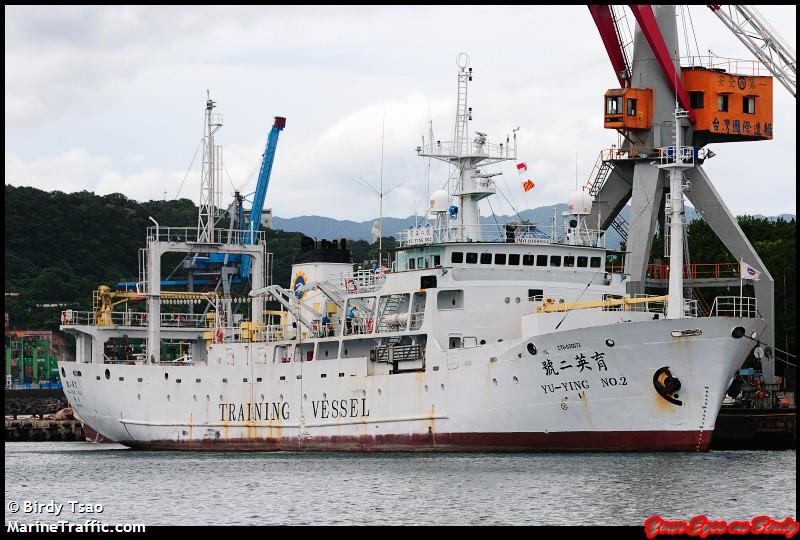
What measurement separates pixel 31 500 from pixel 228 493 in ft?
15.9

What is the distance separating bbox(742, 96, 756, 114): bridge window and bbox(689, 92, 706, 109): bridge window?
1.58 metres

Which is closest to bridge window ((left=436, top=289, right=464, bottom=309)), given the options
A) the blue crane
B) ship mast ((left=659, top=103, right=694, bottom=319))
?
ship mast ((left=659, top=103, right=694, bottom=319))

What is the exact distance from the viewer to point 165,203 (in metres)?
122

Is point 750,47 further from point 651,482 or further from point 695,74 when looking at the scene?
A: point 651,482

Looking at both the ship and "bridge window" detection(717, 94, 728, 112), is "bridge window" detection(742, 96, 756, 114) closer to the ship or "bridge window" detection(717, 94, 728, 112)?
"bridge window" detection(717, 94, 728, 112)

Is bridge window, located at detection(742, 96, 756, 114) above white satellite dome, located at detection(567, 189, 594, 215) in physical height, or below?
above

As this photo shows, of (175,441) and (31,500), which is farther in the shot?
(175,441)

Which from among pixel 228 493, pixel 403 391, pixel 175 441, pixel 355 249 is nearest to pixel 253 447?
pixel 175 441

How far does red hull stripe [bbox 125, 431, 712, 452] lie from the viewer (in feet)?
136

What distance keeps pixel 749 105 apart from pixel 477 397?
1688 cm

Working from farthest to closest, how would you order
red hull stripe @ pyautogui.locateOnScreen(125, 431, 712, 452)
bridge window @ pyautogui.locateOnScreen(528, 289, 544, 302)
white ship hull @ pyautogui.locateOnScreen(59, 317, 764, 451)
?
bridge window @ pyautogui.locateOnScreen(528, 289, 544, 302) → red hull stripe @ pyautogui.locateOnScreen(125, 431, 712, 452) → white ship hull @ pyautogui.locateOnScreen(59, 317, 764, 451)

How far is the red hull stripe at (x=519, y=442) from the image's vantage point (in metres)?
41.3

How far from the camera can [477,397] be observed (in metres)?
43.4

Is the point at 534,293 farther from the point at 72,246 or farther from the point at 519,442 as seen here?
the point at 72,246
